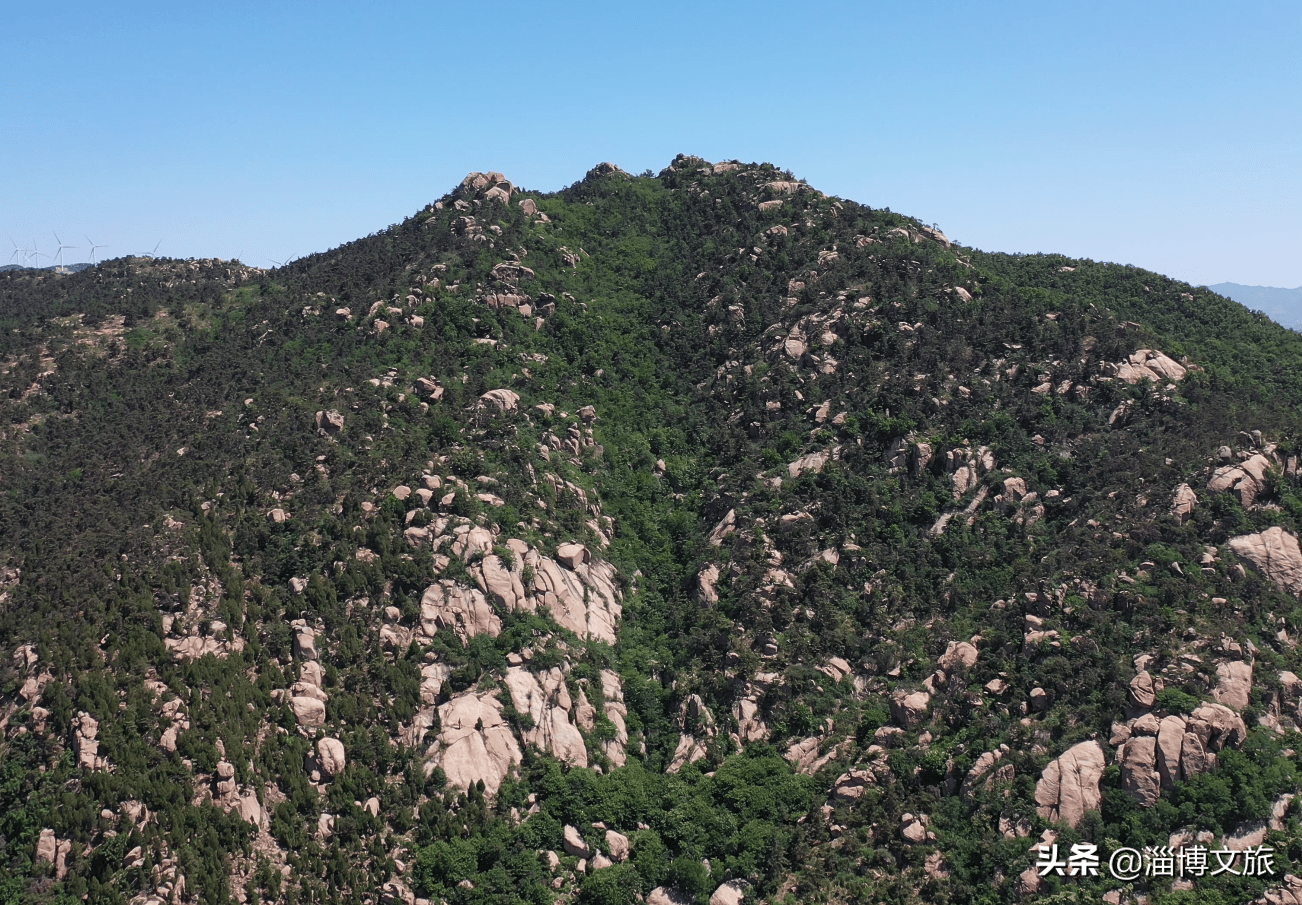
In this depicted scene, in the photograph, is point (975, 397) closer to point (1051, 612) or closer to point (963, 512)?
point (963, 512)

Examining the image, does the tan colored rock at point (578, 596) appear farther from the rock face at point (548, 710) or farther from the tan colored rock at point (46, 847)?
the tan colored rock at point (46, 847)

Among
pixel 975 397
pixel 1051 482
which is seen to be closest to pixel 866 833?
pixel 1051 482

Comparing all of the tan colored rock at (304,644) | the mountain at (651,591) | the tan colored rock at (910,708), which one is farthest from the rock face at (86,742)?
the tan colored rock at (910,708)

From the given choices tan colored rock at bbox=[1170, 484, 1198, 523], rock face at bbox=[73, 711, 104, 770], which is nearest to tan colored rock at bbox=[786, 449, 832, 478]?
tan colored rock at bbox=[1170, 484, 1198, 523]

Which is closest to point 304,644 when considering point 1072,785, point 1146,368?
point 1072,785

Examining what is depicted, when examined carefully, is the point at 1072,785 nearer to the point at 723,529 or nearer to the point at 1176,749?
the point at 1176,749

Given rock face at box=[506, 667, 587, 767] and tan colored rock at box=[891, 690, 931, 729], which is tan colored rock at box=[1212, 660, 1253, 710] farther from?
rock face at box=[506, 667, 587, 767]
